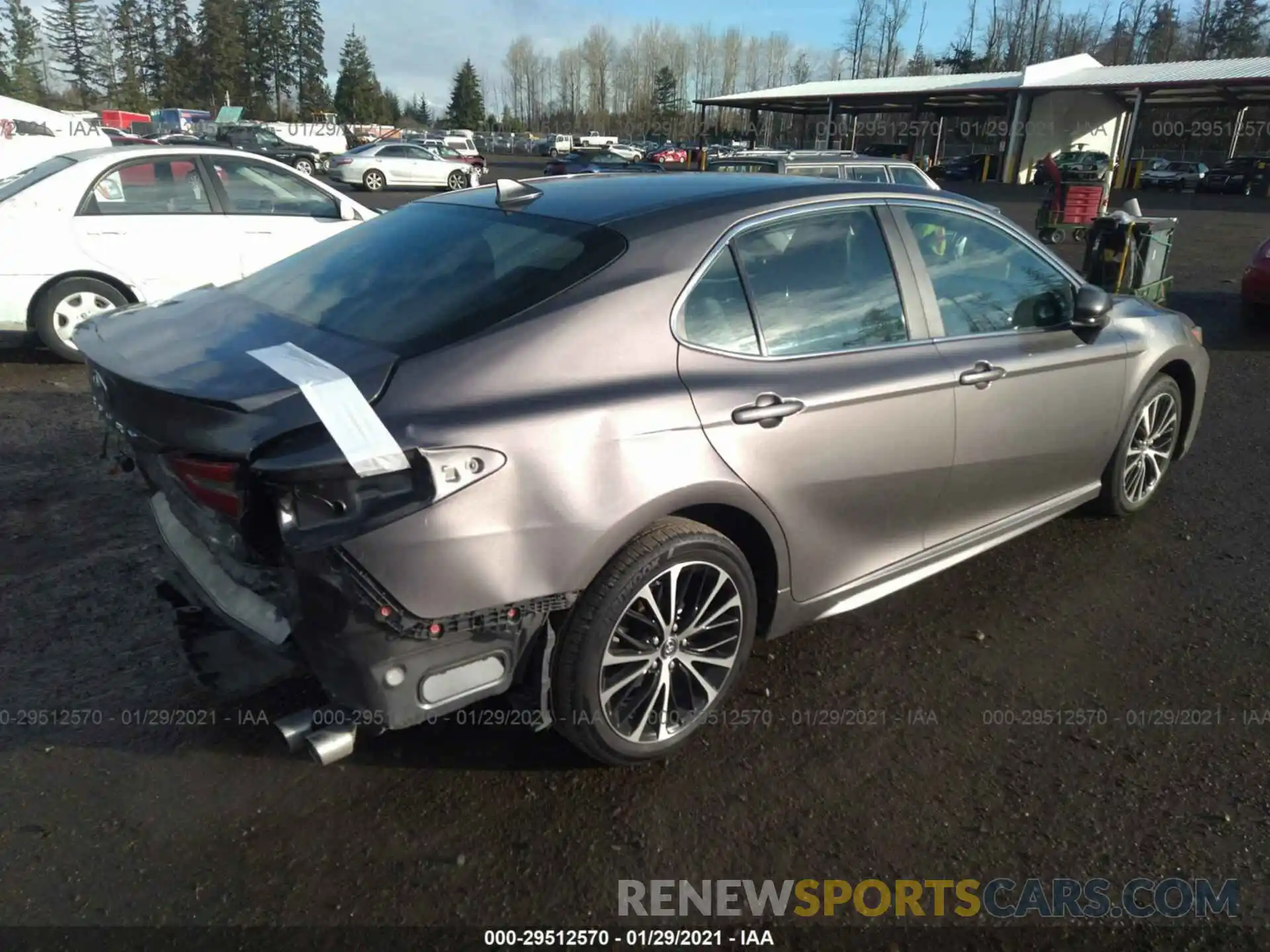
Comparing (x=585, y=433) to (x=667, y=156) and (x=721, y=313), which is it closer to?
(x=721, y=313)

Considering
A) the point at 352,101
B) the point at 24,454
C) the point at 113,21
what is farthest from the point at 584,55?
the point at 24,454

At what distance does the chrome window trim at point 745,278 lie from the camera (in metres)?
2.69

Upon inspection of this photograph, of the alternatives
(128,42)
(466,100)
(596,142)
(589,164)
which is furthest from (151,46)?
(589,164)

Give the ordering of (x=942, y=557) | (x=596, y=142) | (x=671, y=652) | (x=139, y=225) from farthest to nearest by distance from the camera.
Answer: (x=596, y=142), (x=139, y=225), (x=942, y=557), (x=671, y=652)

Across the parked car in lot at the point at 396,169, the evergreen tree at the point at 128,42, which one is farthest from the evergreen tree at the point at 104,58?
the parked car in lot at the point at 396,169

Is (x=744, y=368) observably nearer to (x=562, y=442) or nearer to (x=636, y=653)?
(x=562, y=442)

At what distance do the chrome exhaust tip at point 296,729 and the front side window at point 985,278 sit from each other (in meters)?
2.58

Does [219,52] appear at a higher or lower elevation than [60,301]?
higher

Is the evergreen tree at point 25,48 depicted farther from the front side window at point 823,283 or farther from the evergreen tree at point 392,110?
the front side window at point 823,283

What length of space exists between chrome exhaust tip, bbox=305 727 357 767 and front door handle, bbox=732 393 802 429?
1.37 m

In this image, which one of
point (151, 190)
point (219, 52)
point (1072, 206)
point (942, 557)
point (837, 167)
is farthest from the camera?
point (219, 52)

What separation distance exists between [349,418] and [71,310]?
5924mm

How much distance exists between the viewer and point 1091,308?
3.73 meters

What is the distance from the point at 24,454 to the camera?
5113 mm
